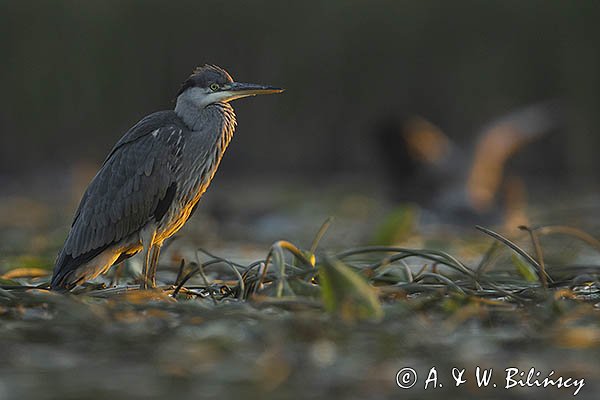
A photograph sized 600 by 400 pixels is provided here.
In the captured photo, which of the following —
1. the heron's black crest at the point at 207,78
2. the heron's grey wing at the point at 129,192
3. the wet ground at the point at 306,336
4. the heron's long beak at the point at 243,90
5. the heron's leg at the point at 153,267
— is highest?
the heron's black crest at the point at 207,78

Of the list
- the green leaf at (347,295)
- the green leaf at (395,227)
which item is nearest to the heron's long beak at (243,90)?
the green leaf at (395,227)

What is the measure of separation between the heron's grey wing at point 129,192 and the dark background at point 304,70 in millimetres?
8447

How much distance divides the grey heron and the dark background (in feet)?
27.1

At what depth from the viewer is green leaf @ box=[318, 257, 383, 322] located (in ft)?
11.6

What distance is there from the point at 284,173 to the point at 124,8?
121 inches

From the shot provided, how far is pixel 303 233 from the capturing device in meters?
8.68

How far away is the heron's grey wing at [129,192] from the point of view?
16.3ft

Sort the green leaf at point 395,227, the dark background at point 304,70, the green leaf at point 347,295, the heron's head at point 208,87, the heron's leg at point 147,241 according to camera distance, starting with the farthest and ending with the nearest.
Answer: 1. the dark background at point 304,70
2. the green leaf at point 395,227
3. the heron's head at point 208,87
4. the heron's leg at point 147,241
5. the green leaf at point 347,295

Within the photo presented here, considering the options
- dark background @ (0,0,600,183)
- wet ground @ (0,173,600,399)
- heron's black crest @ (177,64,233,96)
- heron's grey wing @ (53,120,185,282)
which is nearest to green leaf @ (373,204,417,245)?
wet ground @ (0,173,600,399)

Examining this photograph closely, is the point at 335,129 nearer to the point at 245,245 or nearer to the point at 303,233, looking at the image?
the point at 303,233

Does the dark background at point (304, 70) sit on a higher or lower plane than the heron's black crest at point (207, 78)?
higher

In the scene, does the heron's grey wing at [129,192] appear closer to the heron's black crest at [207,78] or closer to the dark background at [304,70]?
the heron's black crest at [207,78]

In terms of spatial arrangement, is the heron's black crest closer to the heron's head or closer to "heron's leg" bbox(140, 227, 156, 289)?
the heron's head

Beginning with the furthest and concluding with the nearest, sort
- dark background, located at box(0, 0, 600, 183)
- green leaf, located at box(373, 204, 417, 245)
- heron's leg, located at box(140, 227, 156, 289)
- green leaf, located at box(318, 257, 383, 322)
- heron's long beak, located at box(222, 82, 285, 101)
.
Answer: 1. dark background, located at box(0, 0, 600, 183)
2. green leaf, located at box(373, 204, 417, 245)
3. heron's long beak, located at box(222, 82, 285, 101)
4. heron's leg, located at box(140, 227, 156, 289)
5. green leaf, located at box(318, 257, 383, 322)
